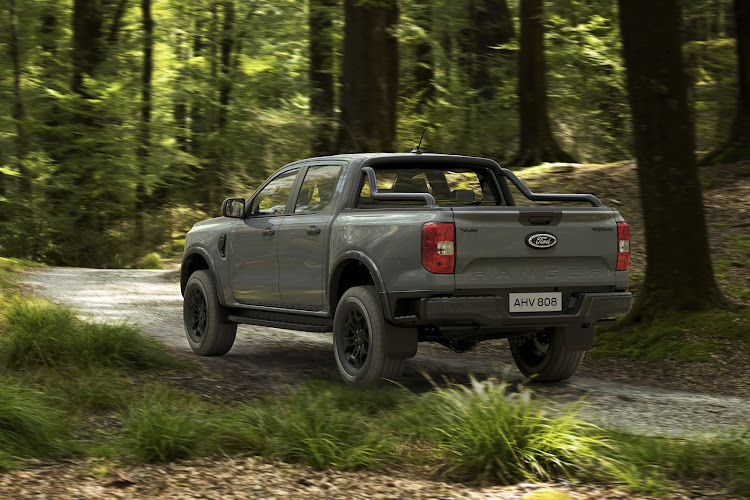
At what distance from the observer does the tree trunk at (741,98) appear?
53.2 feet

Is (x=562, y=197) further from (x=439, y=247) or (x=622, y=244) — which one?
(x=439, y=247)

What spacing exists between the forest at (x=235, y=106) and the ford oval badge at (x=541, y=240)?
1104 centimetres

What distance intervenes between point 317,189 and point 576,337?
2.61 m

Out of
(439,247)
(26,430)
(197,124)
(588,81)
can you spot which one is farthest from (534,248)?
(197,124)

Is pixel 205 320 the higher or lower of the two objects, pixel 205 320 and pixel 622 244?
the lower

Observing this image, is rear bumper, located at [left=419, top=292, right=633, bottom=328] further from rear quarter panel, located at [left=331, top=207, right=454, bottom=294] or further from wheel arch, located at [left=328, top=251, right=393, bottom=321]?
wheel arch, located at [left=328, top=251, right=393, bottom=321]

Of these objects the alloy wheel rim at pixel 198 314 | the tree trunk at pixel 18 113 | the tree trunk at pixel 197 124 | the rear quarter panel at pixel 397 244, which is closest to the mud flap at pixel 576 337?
the rear quarter panel at pixel 397 244

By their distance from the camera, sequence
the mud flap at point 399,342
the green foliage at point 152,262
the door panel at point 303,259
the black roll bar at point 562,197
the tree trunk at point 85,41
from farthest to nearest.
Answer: the tree trunk at point 85,41
the green foliage at point 152,262
the door panel at point 303,259
the black roll bar at point 562,197
the mud flap at point 399,342

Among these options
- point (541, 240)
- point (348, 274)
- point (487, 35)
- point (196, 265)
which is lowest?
point (196, 265)

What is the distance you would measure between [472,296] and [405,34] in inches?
724

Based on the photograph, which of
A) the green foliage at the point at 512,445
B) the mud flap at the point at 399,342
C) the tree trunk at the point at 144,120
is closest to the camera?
the green foliage at the point at 512,445

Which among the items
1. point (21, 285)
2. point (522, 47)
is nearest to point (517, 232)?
point (21, 285)

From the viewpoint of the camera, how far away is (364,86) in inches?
663

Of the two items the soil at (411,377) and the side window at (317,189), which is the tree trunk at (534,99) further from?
the side window at (317,189)
